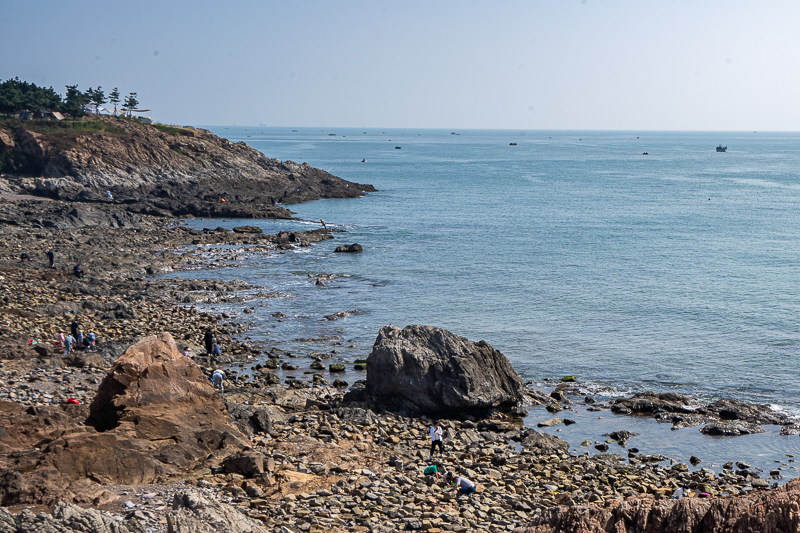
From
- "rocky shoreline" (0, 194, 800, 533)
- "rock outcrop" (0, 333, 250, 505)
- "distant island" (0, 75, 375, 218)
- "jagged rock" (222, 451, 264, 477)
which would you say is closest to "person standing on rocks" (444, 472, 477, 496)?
"rocky shoreline" (0, 194, 800, 533)

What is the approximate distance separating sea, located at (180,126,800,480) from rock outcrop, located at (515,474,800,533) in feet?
48.1

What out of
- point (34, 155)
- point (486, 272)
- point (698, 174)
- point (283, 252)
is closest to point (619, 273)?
point (486, 272)

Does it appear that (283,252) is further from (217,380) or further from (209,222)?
(217,380)

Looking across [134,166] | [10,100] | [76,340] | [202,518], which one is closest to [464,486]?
[202,518]

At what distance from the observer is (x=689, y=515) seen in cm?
1182

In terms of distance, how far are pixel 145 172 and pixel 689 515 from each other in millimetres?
93142

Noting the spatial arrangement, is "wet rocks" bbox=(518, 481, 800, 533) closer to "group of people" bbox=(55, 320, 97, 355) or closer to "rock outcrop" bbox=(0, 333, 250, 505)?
"rock outcrop" bbox=(0, 333, 250, 505)

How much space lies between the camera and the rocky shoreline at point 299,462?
584 inches

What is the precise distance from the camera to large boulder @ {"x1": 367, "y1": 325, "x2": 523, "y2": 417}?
28.2 metres

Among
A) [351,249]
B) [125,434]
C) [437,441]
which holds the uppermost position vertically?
[125,434]

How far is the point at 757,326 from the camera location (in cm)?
4241

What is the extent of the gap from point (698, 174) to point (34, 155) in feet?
433

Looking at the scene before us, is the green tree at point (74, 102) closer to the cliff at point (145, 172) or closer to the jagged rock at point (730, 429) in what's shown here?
the cliff at point (145, 172)

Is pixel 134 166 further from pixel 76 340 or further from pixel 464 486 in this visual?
pixel 464 486
